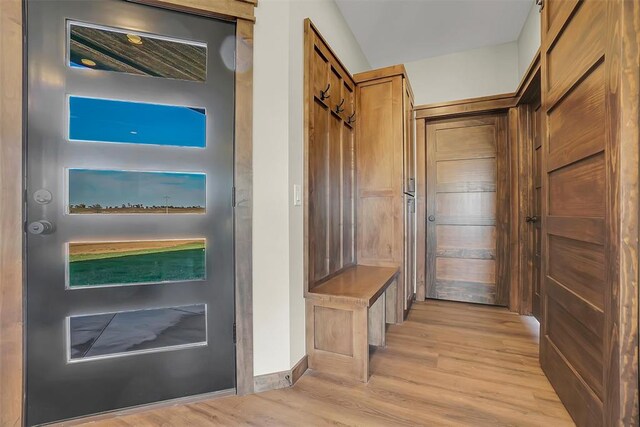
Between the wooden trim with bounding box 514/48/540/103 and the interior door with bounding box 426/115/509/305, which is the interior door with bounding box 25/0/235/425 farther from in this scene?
the interior door with bounding box 426/115/509/305

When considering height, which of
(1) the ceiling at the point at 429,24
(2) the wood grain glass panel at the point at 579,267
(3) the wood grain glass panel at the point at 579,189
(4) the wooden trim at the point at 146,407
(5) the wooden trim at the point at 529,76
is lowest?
(4) the wooden trim at the point at 146,407

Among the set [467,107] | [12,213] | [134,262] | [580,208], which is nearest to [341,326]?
[134,262]

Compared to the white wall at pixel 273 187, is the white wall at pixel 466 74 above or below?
above

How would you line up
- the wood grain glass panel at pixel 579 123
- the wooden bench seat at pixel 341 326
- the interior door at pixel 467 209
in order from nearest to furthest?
the wood grain glass panel at pixel 579 123 < the wooden bench seat at pixel 341 326 < the interior door at pixel 467 209

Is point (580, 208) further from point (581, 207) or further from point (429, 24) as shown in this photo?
point (429, 24)

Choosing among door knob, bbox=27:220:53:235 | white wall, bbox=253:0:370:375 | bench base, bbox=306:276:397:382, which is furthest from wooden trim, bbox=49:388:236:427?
door knob, bbox=27:220:53:235

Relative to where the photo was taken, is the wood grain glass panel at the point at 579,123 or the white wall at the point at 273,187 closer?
the wood grain glass panel at the point at 579,123

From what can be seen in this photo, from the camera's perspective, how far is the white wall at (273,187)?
1623 mm

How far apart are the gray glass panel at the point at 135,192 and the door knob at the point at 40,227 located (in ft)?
0.36

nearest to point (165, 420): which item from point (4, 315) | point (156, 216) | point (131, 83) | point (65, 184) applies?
point (4, 315)

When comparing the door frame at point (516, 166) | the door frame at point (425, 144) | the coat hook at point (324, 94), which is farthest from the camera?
the door frame at point (425, 144)

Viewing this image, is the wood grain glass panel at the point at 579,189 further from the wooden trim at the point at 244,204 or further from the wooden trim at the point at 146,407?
the wooden trim at the point at 146,407

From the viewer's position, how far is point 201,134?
1.58 metres

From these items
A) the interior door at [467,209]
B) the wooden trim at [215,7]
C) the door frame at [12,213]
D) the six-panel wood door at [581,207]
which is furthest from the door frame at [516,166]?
the door frame at [12,213]
